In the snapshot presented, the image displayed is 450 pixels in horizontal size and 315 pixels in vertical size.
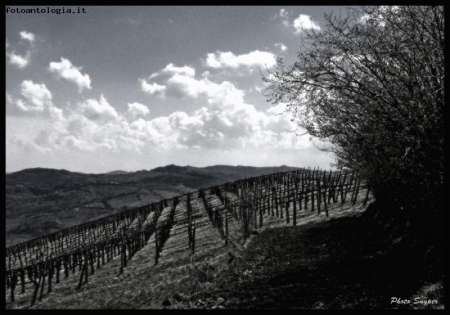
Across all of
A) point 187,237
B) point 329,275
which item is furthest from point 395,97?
point 187,237

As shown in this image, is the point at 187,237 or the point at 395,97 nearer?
the point at 395,97

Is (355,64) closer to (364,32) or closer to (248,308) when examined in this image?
(364,32)

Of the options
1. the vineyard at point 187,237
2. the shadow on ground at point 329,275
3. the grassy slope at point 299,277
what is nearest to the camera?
the shadow on ground at point 329,275

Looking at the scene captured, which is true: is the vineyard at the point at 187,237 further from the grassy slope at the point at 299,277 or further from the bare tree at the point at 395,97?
the bare tree at the point at 395,97

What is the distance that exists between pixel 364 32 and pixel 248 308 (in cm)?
927

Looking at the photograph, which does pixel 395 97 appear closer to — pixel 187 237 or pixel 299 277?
pixel 299 277

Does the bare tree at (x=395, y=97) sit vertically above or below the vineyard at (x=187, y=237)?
above

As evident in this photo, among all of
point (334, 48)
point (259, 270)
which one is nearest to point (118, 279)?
point (259, 270)

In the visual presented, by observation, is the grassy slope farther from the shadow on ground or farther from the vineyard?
the vineyard

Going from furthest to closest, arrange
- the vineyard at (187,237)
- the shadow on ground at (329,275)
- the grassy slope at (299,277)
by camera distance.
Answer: the vineyard at (187,237) < the grassy slope at (299,277) < the shadow on ground at (329,275)

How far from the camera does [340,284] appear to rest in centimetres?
985

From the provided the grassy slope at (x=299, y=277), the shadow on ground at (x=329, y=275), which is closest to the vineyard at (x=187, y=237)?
the grassy slope at (x=299, y=277)

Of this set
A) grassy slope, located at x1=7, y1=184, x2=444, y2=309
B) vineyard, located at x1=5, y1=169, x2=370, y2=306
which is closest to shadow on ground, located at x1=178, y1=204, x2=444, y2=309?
grassy slope, located at x1=7, y1=184, x2=444, y2=309

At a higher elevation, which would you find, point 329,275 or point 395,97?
point 395,97
